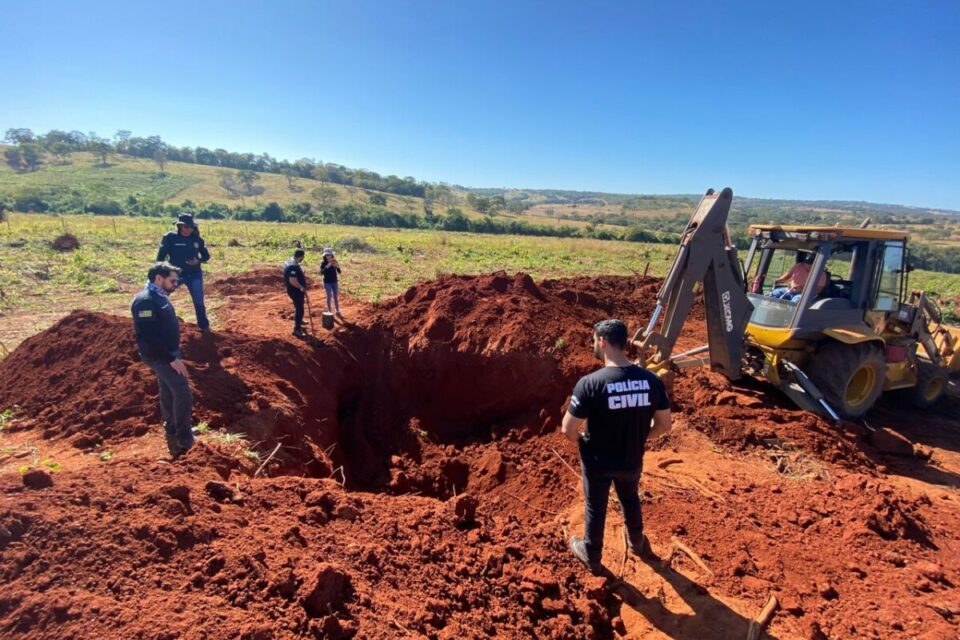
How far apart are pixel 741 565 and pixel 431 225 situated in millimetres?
51215

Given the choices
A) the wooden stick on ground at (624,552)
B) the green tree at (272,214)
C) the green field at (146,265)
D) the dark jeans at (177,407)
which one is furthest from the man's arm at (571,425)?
the green tree at (272,214)

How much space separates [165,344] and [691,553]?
510 cm

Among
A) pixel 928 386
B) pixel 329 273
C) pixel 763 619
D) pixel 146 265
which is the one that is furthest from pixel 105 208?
pixel 928 386

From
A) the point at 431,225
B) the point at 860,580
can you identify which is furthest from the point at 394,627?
the point at 431,225

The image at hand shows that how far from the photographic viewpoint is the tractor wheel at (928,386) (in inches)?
295

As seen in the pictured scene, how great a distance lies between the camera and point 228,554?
9.41 ft

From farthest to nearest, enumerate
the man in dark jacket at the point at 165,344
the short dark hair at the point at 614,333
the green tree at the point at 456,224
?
1. the green tree at the point at 456,224
2. the man in dark jacket at the point at 165,344
3. the short dark hair at the point at 614,333

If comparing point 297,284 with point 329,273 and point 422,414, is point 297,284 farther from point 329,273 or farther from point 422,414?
point 422,414

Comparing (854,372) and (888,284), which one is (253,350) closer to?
(854,372)

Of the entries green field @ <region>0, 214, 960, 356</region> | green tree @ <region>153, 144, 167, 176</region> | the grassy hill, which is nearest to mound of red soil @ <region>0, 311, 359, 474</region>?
green field @ <region>0, 214, 960, 356</region>

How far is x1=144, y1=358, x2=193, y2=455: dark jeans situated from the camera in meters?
4.88

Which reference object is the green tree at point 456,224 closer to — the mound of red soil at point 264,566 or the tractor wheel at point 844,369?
the tractor wheel at point 844,369

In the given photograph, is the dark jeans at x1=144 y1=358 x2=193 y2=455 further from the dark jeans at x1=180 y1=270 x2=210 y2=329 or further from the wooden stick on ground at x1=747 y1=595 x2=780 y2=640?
the wooden stick on ground at x1=747 y1=595 x2=780 y2=640

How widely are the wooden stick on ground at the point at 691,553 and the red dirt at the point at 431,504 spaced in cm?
7
